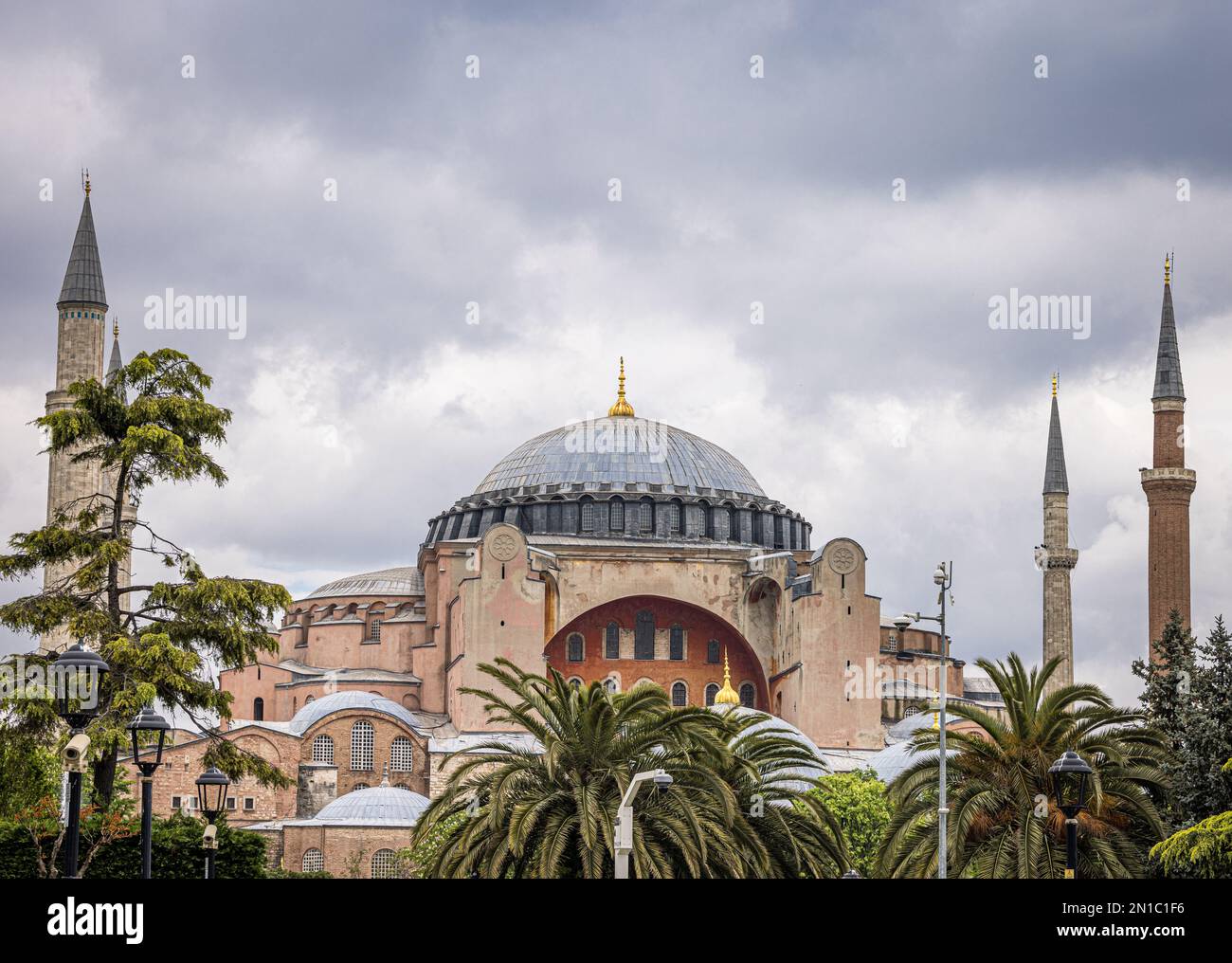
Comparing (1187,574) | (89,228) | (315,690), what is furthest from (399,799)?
(1187,574)

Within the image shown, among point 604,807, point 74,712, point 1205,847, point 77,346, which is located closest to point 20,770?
point 604,807

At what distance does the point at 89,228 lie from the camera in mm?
53438

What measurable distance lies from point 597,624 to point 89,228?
67.0 feet

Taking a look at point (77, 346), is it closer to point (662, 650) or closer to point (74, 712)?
point (662, 650)

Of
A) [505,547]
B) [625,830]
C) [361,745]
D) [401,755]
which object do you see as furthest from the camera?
[505,547]

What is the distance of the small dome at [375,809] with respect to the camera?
4841 cm

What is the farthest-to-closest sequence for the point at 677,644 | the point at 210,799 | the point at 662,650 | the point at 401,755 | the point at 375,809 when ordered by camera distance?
1. the point at 677,644
2. the point at 662,650
3. the point at 401,755
4. the point at 375,809
5. the point at 210,799

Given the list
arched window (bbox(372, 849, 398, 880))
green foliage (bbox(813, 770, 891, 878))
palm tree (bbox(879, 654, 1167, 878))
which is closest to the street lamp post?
palm tree (bbox(879, 654, 1167, 878))

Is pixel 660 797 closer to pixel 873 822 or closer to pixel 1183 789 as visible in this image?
pixel 1183 789

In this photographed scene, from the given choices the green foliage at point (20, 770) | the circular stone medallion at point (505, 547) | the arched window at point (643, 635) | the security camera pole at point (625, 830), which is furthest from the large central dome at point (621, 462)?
the security camera pole at point (625, 830)

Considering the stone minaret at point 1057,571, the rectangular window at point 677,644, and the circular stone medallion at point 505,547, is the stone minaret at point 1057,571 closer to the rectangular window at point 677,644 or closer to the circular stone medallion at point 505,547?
the rectangular window at point 677,644

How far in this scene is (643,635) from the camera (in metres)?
60.2

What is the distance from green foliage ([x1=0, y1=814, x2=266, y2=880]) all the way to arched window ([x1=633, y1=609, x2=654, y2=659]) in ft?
101

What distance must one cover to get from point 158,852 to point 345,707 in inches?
1061
